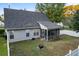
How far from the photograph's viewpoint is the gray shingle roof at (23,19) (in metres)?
2.04

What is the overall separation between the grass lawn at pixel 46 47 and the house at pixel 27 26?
0.06 m

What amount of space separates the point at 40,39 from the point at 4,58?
18.4 inches

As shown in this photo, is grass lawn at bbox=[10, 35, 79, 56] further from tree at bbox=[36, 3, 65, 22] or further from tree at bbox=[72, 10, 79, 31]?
tree at bbox=[36, 3, 65, 22]

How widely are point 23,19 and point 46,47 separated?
1.37 ft

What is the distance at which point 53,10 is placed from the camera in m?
2.09

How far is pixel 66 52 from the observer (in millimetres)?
2082

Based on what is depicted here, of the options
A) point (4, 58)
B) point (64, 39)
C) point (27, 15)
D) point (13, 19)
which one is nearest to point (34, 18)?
point (27, 15)

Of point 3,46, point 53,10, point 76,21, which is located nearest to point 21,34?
point 3,46

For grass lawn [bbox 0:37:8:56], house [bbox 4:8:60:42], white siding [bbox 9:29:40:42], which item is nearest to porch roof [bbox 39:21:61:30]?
house [bbox 4:8:60:42]

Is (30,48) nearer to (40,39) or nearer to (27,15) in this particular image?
(40,39)

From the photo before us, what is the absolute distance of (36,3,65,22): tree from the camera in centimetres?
208

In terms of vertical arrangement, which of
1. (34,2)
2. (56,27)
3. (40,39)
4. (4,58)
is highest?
(34,2)

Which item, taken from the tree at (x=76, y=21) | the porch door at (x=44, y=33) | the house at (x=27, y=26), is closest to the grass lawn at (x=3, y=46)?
the house at (x=27, y=26)

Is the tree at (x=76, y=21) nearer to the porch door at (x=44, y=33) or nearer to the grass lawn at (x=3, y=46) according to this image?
the porch door at (x=44, y=33)
